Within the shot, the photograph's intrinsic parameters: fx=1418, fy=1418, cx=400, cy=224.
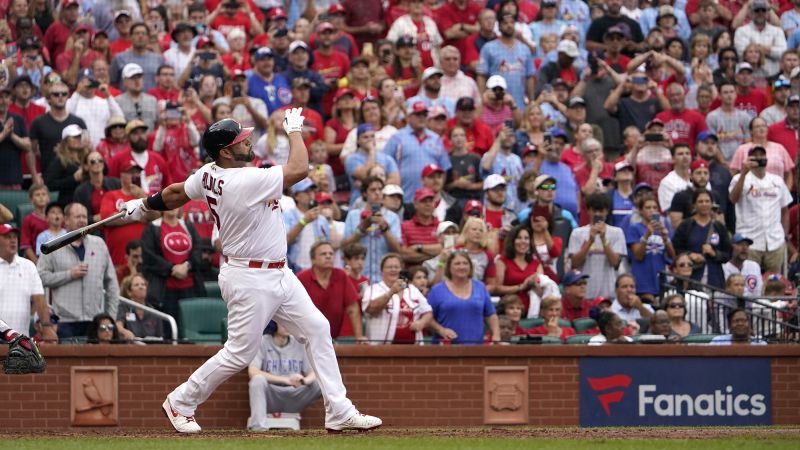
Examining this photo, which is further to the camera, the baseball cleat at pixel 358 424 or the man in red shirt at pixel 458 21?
the man in red shirt at pixel 458 21

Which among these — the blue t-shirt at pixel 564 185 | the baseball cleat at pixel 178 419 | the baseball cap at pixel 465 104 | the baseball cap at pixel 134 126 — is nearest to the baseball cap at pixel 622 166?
the blue t-shirt at pixel 564 185

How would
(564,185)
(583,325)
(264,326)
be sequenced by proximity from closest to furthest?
(264,326), (583,325), (564,185)

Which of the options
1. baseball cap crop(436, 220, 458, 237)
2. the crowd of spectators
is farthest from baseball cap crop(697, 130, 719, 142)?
baseball cap crop(436, 220, 458, 237)

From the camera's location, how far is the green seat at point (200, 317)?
13266mm

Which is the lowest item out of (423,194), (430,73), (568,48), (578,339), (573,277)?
(578,339)

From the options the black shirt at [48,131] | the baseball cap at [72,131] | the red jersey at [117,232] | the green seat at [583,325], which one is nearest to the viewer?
the green seat at [583,325]

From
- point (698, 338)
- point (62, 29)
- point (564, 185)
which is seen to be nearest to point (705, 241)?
point (564, 185)

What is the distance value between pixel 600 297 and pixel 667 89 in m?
4.45

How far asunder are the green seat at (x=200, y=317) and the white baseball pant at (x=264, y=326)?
147 inches

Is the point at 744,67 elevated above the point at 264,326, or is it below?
above

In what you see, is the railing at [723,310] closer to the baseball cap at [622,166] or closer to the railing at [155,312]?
the baseball cap at [622,166]

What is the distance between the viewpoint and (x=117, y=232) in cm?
1413

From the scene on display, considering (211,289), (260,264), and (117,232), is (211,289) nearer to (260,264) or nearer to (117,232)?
(117,232)

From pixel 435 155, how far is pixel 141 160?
327 cm
